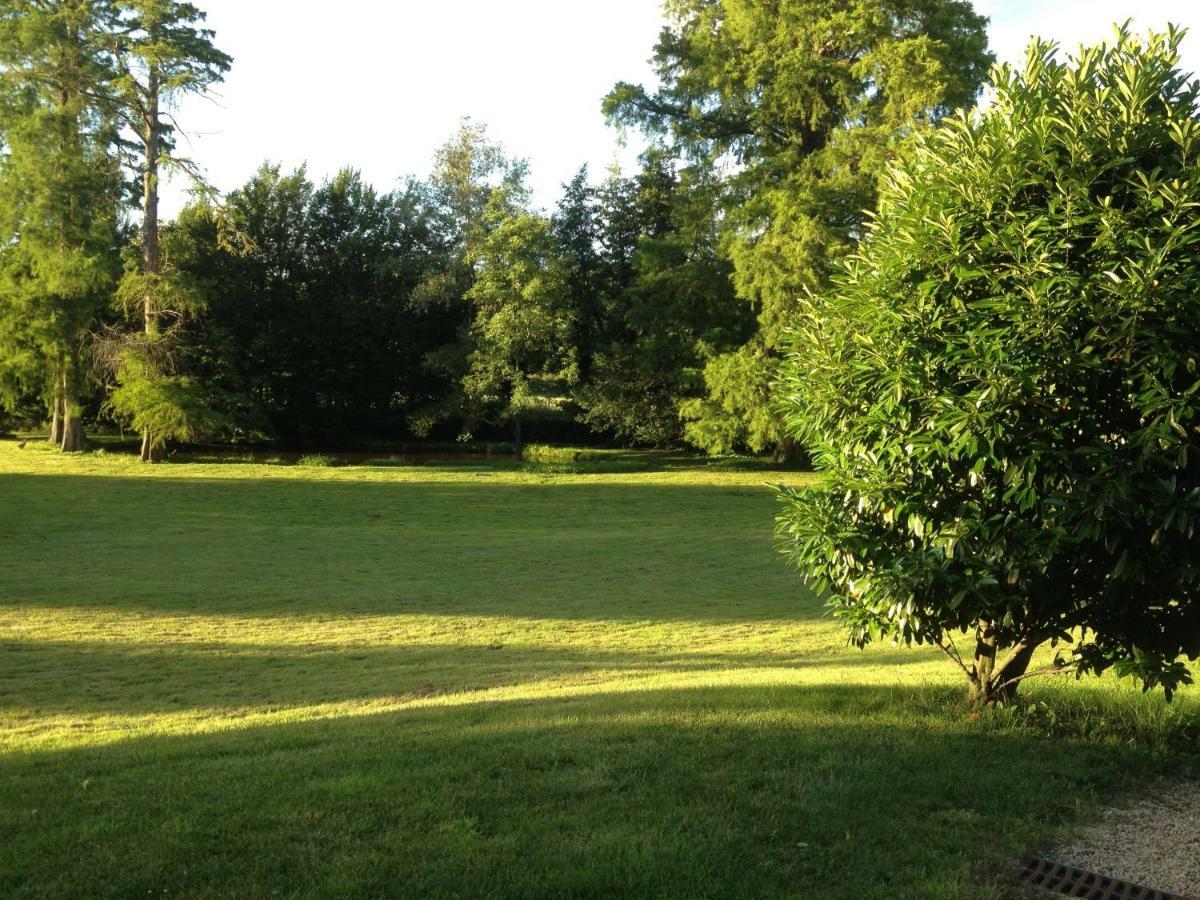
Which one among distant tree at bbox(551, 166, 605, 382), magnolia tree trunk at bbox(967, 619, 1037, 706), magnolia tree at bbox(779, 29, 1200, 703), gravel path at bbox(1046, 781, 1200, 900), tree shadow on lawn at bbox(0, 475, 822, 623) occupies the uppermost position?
distant tree at bbox(551, 166, 605, 382)

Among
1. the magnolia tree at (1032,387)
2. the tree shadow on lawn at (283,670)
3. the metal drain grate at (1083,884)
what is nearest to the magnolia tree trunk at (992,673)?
the magnolia tree at (1032,387)

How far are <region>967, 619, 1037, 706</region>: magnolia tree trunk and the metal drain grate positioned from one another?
7.75 feet

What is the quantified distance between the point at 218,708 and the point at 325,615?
5.67m

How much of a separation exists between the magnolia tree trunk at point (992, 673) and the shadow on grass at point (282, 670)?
384 cm

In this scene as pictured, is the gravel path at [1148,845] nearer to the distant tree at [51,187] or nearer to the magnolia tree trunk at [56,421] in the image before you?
the distant tree at [51,187]

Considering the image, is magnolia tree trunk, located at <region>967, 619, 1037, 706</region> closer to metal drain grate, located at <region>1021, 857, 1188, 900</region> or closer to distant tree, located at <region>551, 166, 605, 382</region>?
metal drain grate, located at <region>1021, 857, 1188, 900</region>

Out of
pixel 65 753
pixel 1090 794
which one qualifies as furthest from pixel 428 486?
pixel 1090 794

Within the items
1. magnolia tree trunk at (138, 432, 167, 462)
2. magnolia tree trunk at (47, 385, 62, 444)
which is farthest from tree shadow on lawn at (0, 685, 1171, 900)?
magnolia tree trunk at (47, 385, 62, 444)

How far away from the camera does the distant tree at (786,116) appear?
30656 mm

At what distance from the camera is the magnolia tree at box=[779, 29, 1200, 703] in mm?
5328

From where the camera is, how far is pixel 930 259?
604 centimetres

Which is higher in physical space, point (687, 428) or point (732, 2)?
point (732, 2)

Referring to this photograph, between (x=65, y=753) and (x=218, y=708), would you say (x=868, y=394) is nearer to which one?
(x=65, y=753)

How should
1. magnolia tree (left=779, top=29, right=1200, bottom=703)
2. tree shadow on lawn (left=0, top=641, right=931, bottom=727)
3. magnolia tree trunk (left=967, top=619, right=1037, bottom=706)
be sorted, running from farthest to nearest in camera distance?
tree shadow on lawn (left=0, top=641, right=931, bottom=727) → magnolia tree trunk (left=967, top=619, right=1037, bottom=706) → magnolia tree (left=779, top=29, right=1200, bottom=703)
